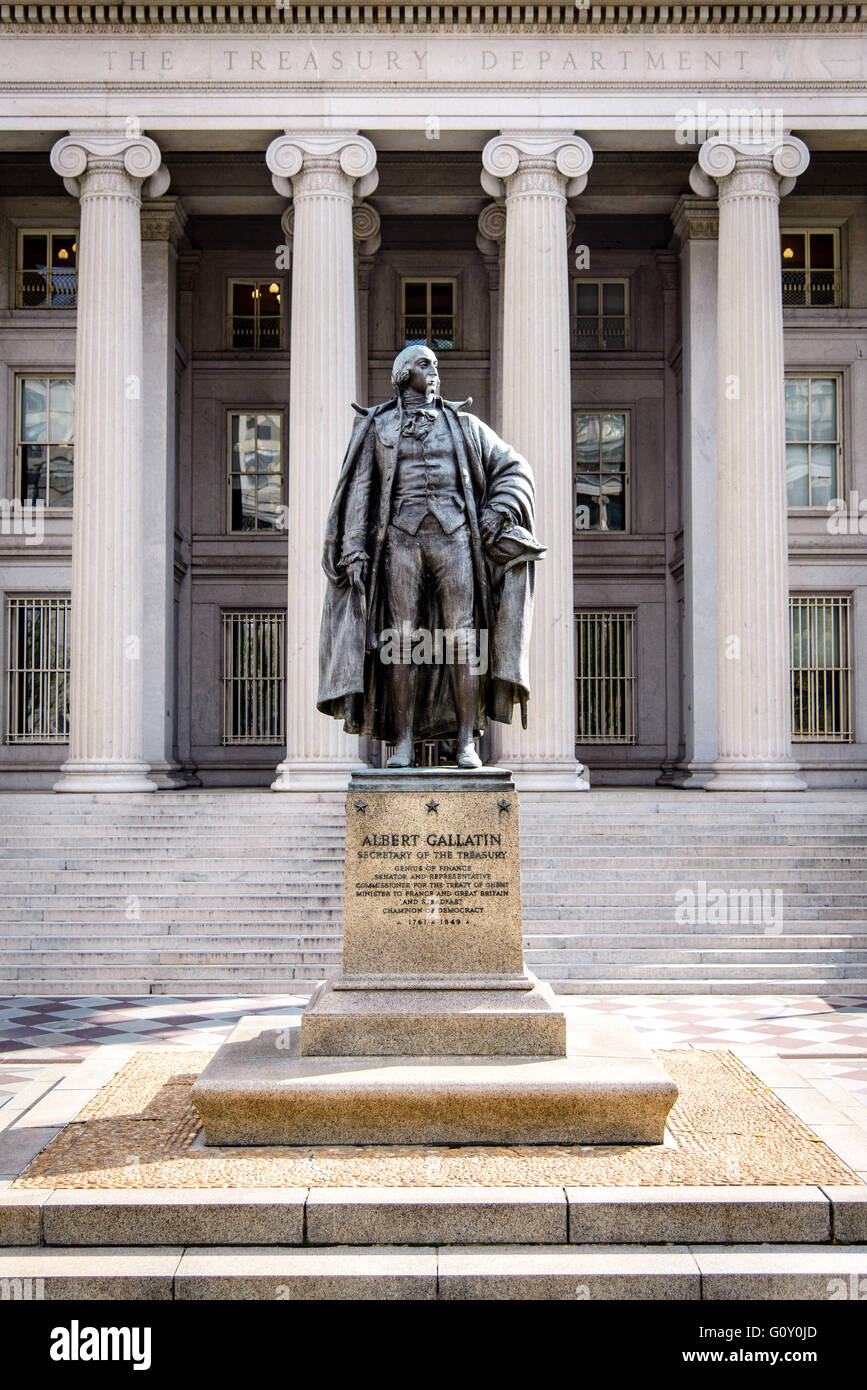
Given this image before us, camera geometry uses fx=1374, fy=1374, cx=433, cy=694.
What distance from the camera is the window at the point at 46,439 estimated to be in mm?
25875

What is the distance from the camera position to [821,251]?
2645 centimetres

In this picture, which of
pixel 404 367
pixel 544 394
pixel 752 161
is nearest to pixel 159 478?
pixel 544 394

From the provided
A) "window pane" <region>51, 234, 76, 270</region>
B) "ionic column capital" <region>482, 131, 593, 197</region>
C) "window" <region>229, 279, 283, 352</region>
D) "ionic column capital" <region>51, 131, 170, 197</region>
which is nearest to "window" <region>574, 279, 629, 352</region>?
"window" <region>229, 279, 283, 352</region>

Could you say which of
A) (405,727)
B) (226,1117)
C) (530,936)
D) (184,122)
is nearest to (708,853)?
(530,936)

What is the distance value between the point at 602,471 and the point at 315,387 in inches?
358

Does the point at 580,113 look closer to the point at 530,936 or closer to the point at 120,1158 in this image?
the point at 530,936

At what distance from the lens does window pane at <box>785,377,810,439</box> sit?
2614 centimetres

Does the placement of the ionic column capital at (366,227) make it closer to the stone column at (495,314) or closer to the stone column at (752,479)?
the stone column at (495,314)

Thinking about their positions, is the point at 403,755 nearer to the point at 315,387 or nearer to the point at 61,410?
the point at 315,387

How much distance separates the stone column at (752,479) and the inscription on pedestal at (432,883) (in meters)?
12.8

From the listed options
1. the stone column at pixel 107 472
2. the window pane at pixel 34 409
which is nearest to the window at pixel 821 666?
the stone column at pixel 107 472

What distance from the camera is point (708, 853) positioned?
1683 centimetres

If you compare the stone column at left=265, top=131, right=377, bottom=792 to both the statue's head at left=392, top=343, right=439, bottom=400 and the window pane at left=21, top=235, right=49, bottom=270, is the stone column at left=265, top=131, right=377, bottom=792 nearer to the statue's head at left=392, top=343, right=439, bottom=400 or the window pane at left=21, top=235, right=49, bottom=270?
the window pane at left=21, top=235, right=49, bottom=270

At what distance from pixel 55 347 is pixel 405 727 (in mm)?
20015
